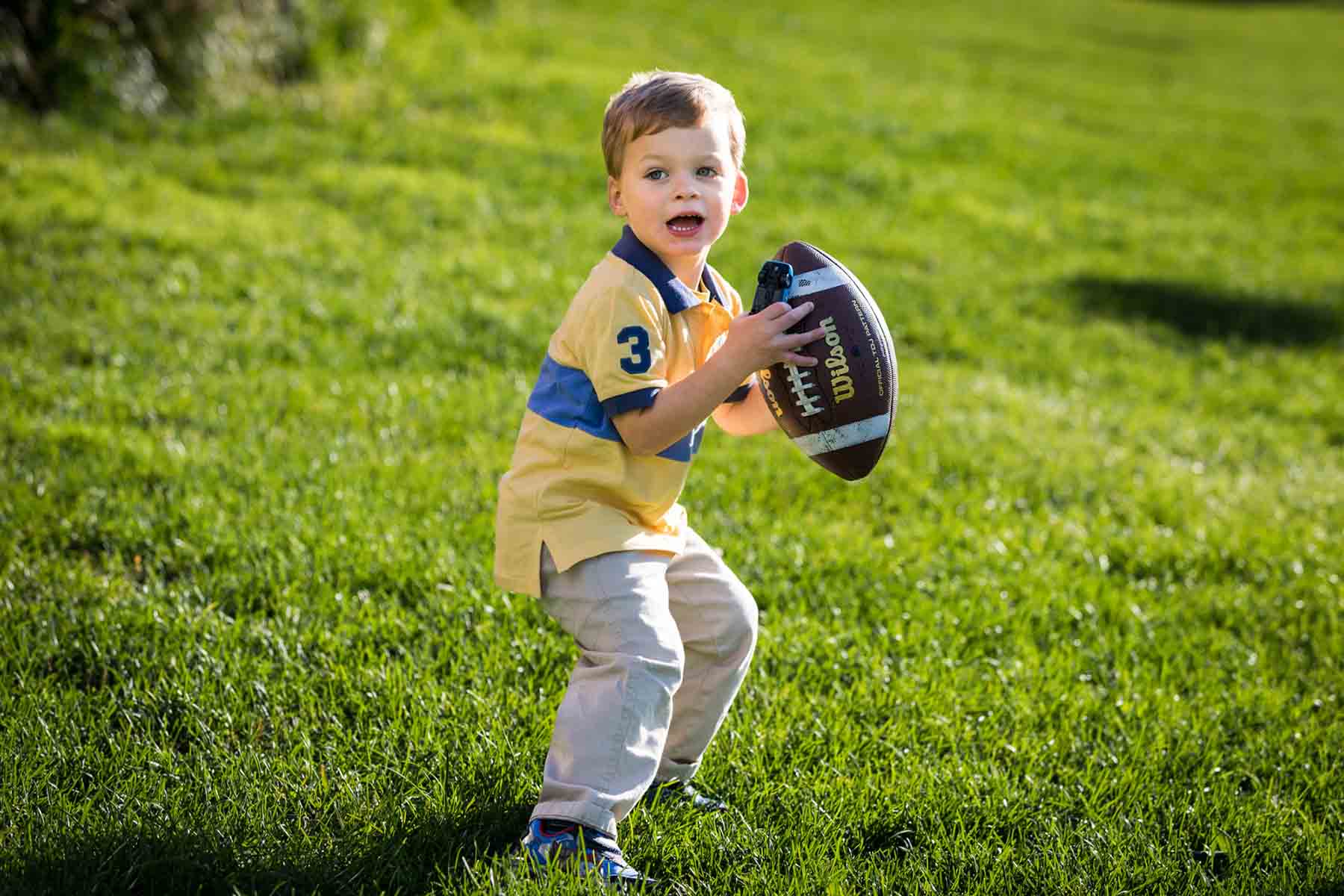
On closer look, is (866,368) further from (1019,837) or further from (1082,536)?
(1082,536)

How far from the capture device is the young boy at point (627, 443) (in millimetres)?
2582

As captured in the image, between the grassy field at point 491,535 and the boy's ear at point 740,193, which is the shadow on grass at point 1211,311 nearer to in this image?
the grassy field at point 491,535

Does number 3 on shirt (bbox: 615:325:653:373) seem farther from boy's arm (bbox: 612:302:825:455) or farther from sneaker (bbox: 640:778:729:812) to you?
sneaker (bbox: 640:778:729:812)

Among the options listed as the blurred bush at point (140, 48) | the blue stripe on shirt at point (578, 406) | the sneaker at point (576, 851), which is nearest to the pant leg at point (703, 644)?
the blue stripe on shirt at point (578, 406)

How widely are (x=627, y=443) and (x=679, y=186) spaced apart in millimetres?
557

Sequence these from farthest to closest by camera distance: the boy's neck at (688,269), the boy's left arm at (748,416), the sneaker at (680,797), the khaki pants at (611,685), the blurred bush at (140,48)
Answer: the blurred bush at (140,48) → the boy's left arm at (748,416) → the sneaker at (680,797) → the boy's neck at (688,269) → the khaki pants at (611,685)

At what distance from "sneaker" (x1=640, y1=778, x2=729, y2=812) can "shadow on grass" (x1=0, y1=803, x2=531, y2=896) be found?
1.27ft

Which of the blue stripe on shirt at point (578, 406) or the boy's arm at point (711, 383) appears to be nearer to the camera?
the boy's arm at point (711, 383)

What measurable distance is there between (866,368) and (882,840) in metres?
1.10

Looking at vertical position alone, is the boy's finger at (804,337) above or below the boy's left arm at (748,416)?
above

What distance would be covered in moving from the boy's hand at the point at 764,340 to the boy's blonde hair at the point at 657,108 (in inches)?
16.5

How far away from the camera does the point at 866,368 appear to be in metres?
2.86

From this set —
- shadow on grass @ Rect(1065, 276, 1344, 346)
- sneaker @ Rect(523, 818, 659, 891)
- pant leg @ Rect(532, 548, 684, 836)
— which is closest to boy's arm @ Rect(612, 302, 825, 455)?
pant leg @ Rect(532, 548, 684, 836)

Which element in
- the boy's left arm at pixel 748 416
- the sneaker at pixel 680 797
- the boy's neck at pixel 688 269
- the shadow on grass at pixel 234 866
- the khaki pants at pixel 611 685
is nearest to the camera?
the shadow on grass at pixel 234 866
